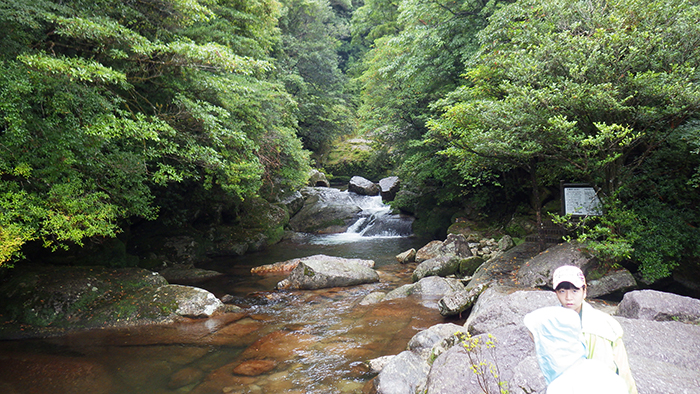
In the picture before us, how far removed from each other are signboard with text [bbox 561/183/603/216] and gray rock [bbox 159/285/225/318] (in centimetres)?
716

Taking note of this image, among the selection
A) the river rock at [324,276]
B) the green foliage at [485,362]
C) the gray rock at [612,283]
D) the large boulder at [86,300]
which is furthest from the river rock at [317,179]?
the green foliage at [485,362]

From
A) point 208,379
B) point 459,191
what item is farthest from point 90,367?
point 459,191

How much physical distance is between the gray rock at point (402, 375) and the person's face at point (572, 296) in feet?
8.47

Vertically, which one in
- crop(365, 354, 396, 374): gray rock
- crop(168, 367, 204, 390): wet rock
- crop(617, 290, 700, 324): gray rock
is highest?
crop(617, 290, 700, 324): gray rock

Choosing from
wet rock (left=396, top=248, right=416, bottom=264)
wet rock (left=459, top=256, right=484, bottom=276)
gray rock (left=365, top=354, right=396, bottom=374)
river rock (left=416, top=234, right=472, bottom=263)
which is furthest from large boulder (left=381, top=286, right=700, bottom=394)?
wet rock (left=396, top=248, right=416, bottom=264)

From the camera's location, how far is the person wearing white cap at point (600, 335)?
1.63 metres

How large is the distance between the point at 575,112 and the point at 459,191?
849cm

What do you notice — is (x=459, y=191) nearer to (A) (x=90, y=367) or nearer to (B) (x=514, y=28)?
(B) (x=514, y=28)

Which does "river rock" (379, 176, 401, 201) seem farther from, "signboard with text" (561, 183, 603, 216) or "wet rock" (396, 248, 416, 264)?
"signboard with text" (561, 183, 603, 216)

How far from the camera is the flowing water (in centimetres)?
437

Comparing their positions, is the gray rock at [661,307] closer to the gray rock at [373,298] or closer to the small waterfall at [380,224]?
the gray rock at [373,298]

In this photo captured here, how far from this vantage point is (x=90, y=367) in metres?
4.75

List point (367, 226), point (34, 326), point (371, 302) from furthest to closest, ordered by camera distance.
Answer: point (367, 226) < point (371, 302) < point (34, 326)

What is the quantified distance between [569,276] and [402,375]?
9.20 feet
